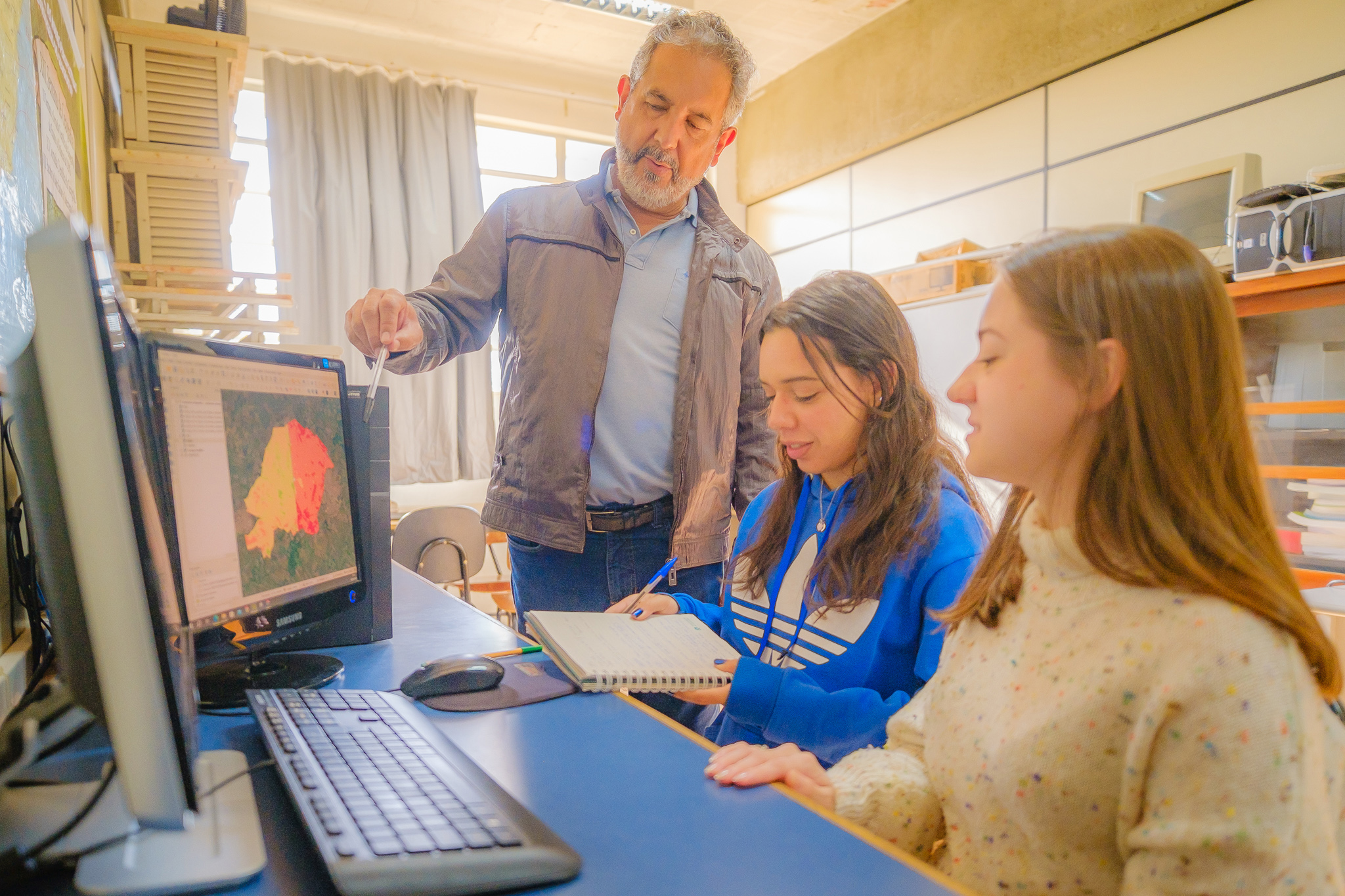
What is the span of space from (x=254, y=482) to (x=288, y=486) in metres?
0.07

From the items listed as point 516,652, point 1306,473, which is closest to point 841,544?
point 516,652

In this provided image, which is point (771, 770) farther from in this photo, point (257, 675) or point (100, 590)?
point (257, 675)

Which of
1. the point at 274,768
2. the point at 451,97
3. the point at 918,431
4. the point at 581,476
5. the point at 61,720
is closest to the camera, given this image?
the point at 61,720

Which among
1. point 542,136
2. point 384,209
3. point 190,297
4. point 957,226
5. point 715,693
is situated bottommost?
point 715,693

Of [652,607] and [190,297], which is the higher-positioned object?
[190,297]

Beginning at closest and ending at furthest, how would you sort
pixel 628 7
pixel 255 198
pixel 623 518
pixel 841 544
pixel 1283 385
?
pixel 841 544
pixel 623 518
pixel 1283 385
pixel 628 7
pixel 255 198

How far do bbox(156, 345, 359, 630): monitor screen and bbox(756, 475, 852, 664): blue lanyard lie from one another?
0.59 metres

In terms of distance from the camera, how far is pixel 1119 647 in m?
0.60

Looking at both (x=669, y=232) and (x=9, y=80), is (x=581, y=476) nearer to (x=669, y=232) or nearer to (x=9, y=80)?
(x=669, y=232)

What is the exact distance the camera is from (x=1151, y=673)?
57cm

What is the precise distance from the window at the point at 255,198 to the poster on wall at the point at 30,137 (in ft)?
9.77

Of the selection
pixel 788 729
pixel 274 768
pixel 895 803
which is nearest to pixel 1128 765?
pixel 895 803

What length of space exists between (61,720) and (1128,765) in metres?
0.69

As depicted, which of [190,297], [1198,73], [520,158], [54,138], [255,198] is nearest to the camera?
[54,138]
